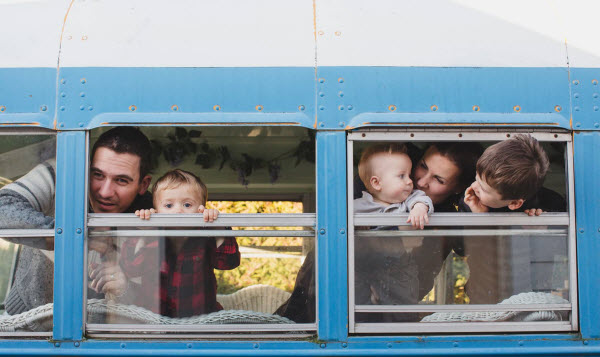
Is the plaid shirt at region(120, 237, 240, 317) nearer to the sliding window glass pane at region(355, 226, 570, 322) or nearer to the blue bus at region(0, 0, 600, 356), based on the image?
the blue bus at region(0, 0, 600, 356)

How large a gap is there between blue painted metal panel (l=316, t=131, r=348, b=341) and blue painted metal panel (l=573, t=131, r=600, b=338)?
3.22ft

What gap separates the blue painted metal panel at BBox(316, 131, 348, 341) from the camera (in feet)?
7.80

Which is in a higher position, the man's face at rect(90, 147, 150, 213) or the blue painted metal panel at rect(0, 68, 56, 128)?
the blue painted metal panel at rect(0, 68, 56, 128)

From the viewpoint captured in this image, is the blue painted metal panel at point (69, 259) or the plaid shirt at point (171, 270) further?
the plaid shirt at point (171, 270)

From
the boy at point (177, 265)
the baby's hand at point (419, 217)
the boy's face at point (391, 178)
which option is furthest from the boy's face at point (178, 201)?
the baby's hand at point (419, 217)

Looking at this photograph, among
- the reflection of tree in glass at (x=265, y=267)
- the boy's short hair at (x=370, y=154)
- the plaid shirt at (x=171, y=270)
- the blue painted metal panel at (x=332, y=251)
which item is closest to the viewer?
the blue painted metal panel at (x=332, y=251)

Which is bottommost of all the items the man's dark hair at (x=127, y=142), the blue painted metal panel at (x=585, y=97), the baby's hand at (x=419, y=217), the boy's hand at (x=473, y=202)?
the baby's hand at (x=419, y=217)

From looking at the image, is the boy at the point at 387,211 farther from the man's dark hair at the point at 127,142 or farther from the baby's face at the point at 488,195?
the man's dark hair at the point at 127,142

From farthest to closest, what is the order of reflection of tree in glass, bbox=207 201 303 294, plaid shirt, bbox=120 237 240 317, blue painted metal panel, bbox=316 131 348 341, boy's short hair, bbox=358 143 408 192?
reflection of tree in glass, bbox=207 201 303 294 → boy's short hair, bbox=358 143 408 192 → plaid shirt, bbox=120 237 240 317 → blue painted metal panel, bbox=316 131 348 341

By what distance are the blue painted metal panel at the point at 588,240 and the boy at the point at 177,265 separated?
1.48 metres

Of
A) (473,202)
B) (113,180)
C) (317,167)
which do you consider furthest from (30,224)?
(473,202)

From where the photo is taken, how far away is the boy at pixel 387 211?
244 centimetres

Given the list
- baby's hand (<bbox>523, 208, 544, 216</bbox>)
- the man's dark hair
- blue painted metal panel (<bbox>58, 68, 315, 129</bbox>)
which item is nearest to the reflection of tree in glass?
the man's dark hair
